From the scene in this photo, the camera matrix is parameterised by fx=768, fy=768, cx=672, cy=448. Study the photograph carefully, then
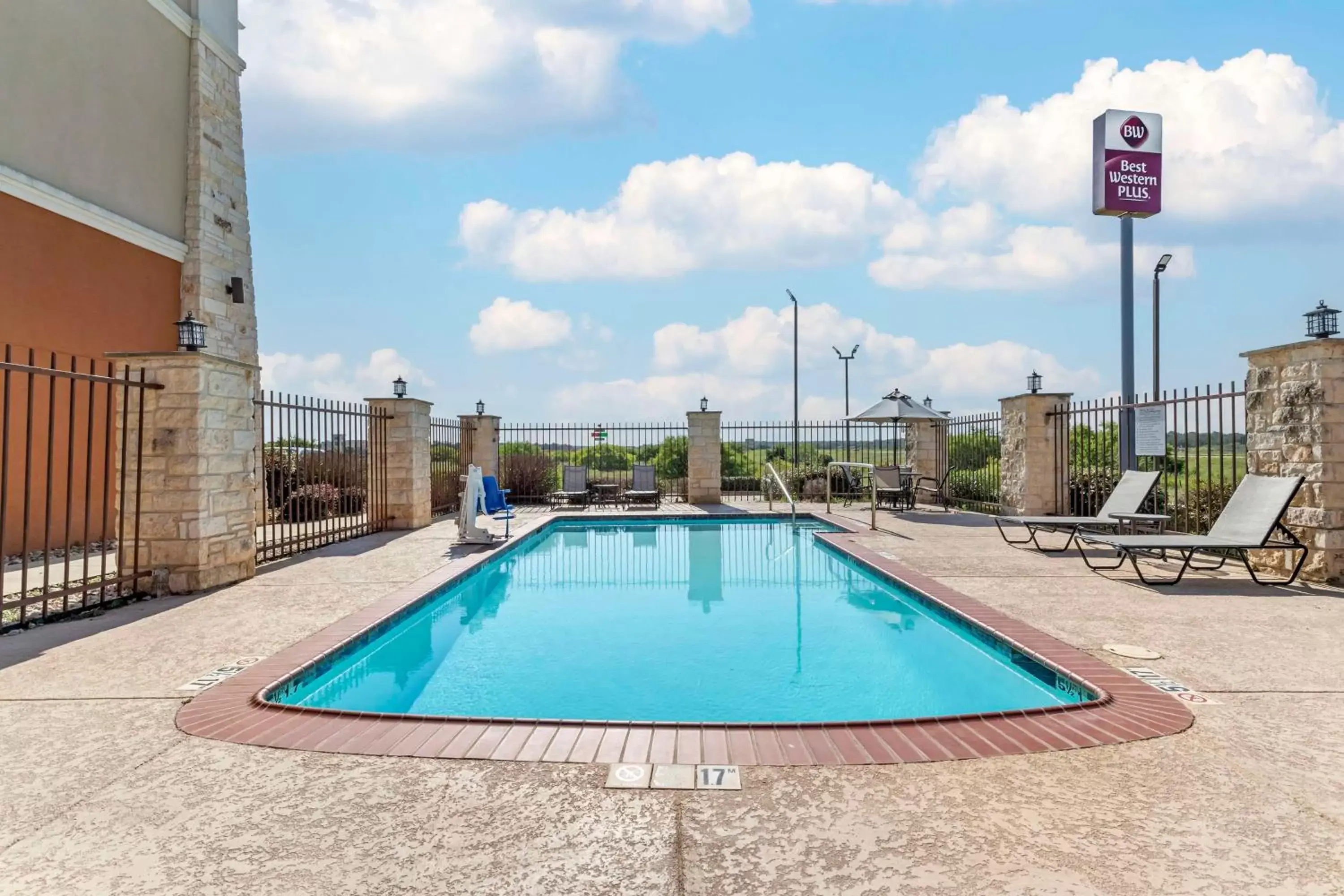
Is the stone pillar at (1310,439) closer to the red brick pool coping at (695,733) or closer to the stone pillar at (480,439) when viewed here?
the red brick pool coping at (695,733)

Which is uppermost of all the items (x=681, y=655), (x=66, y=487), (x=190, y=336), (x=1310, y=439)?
(x=190, y=336)

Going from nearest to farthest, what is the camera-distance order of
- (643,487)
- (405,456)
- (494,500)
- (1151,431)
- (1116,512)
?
(1116,512), (1151,431), (494,500), (405,456), (643,487)

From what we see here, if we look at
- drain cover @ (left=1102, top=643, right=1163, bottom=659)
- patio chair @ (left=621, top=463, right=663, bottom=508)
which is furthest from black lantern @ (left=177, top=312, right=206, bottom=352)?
patio chair @ (left=621, top=463, right=663, bottom=508)

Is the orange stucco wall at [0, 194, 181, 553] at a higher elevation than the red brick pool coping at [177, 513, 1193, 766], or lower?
higher

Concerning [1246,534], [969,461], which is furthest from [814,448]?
[1246,534]

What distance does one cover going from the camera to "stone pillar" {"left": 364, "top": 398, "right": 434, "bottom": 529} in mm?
10406

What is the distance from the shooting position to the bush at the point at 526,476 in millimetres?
15258

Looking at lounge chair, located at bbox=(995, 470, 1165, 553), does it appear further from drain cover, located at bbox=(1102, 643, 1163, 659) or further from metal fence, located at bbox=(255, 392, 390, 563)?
metal fence, located at bbox=(255, 392, 390, 563)

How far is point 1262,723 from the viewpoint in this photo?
9.73 feet

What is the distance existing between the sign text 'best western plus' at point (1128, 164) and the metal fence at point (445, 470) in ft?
37.2

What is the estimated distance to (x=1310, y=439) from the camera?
619 cm

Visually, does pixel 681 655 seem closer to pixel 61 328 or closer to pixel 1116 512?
pixel 1116 512

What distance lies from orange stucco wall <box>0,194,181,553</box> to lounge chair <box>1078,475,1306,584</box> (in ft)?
29.7

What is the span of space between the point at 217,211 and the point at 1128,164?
14090 millimetres
